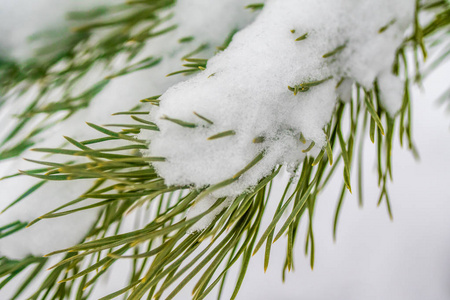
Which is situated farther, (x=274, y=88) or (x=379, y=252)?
(x=379, y=252)

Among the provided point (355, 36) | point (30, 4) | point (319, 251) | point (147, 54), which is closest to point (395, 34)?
point (355, 36)

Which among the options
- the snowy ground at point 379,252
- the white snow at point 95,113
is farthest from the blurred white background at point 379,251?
the white snow at point 95,113

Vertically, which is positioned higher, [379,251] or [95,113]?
[95,113]

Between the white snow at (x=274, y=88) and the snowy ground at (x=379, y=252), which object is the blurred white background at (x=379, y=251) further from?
the white snow at (x=274, y=88)

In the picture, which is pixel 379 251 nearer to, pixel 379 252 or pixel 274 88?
pixel 379 252

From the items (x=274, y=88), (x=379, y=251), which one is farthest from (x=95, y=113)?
(x=379, y=251)

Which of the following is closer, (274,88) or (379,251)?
(274,88)

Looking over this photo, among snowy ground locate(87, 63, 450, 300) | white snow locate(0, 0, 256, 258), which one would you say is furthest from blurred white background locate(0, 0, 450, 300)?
white snow locate(0, 0, 256, 258)
